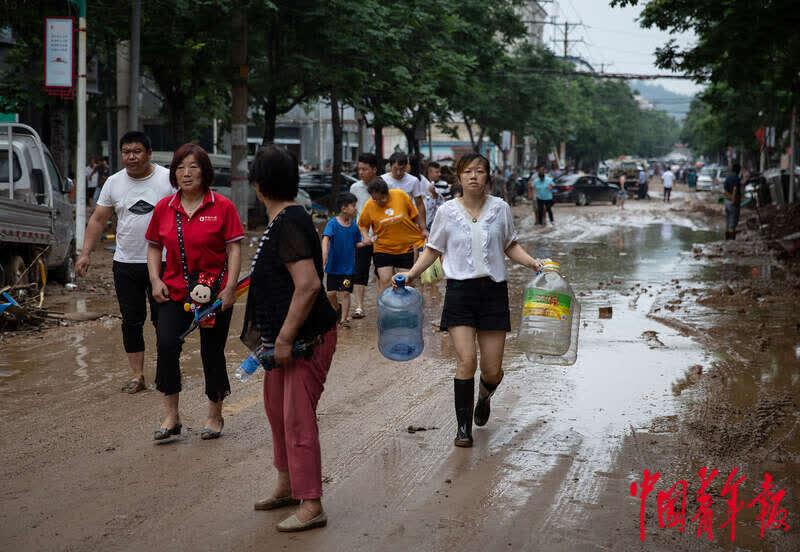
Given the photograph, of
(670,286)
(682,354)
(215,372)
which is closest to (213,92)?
(670,286)

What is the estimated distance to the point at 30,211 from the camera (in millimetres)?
12500

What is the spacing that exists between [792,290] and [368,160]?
265 inches

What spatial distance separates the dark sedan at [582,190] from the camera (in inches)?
1881

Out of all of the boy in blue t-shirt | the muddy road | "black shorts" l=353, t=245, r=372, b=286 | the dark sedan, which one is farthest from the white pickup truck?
the dark sedan

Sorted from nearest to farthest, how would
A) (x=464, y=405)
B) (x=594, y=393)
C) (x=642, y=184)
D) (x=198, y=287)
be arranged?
(x=198, y=287)
(x=464, y=405)
(x=594, y=393)
(x=642, y=184)

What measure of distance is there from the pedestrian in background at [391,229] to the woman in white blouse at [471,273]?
14.2 ft

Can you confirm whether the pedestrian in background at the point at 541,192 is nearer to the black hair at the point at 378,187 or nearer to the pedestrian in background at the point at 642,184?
the black hair at the point at 378,187

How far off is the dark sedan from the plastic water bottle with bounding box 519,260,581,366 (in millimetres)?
40885

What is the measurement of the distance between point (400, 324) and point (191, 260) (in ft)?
4.72

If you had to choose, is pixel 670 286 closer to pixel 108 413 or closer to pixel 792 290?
pixel 792 290

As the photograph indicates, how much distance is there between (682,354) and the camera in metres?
10.1

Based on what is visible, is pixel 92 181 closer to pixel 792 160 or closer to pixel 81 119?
pixel 81 119

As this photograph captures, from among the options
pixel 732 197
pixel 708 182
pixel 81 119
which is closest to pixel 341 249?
pixel 81 119

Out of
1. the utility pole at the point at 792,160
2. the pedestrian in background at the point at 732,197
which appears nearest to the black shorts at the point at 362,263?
the pedestrian in background at the point at 732,197
